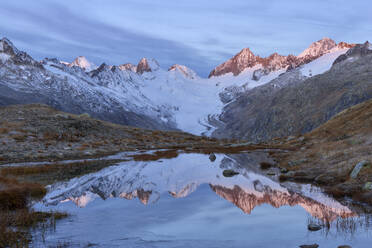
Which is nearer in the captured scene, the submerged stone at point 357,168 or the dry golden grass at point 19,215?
the dry golden grass at point 19,215

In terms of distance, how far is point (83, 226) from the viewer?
1789 centimetres

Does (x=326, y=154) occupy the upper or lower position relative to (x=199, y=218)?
upper

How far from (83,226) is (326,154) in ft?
107

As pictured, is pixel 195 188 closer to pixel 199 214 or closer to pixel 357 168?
pixel 199 214

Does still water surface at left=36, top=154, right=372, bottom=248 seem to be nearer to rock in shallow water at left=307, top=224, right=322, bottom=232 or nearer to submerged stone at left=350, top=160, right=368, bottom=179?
rock in shallow water at left=307, top=224, right=322, bottom=232

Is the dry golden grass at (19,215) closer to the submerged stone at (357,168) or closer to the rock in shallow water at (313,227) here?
the rock in shallow water at (313,227)

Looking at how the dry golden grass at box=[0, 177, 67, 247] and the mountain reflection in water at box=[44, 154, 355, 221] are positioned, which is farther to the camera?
the mountain reflection in water at box=[44, 154, 355, 221]

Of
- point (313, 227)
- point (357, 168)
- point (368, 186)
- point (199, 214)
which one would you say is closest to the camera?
point (313, 227)

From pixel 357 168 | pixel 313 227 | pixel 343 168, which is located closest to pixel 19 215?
pixel 313 227

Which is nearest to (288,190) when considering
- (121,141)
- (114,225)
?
(114,225)

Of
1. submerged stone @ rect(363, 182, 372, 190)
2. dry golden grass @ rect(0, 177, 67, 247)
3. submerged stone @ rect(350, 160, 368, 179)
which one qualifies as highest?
submerged stone @ rect(350, 160, 368, 179)

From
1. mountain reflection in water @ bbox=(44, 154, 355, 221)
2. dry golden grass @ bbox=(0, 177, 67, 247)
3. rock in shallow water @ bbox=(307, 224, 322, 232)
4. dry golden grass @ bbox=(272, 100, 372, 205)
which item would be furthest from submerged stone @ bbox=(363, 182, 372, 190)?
dry golden grass @ bbox=(0, 177, 67, 247)

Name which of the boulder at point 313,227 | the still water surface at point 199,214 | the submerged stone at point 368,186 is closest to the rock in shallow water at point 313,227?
the boulder at point 313,227

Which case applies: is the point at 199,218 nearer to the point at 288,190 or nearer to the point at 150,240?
the point at 150,240
